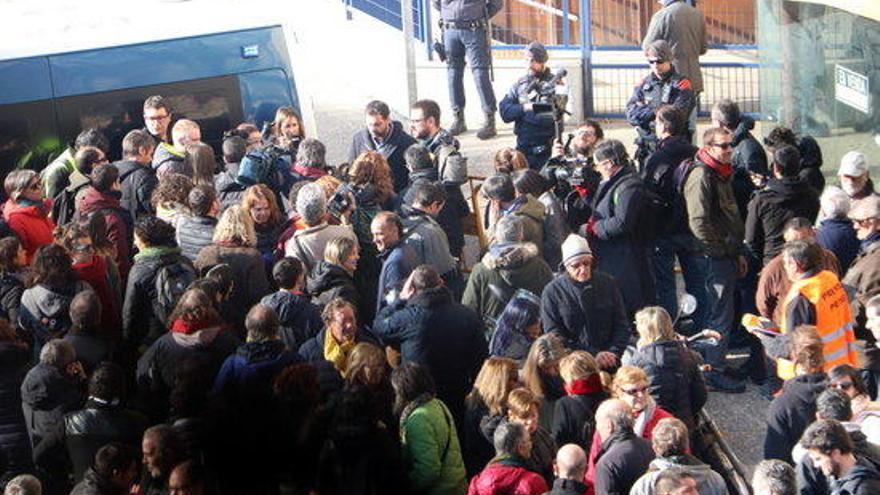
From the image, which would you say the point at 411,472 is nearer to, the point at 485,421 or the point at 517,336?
the point at 485,421

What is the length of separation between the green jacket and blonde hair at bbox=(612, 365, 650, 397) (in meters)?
0.90

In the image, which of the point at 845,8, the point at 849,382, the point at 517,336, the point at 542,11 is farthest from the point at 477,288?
the point at 542,11

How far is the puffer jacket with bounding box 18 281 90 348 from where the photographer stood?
32.3 feet

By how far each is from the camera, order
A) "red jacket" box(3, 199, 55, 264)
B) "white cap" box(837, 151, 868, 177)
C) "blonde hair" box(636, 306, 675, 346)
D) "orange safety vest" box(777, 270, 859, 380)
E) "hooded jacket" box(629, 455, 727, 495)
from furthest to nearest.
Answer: "red jacket" box(3, 199, 55, 264) → "white cap" box(837, 151, 868, 177) → "orange safety vest" box(777, 270, 859, 380) → "blonde hair" box(636, 306, 675, 346) → "hooded jacket" box(629, 455, 727, 495)

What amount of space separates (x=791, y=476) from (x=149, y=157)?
6.08 m

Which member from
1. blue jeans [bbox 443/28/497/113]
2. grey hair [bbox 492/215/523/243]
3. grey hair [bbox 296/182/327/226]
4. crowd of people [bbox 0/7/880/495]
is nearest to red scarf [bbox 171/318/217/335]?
crowd of people [bbox 0/7/880/495]

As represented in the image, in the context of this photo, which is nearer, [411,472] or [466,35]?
[411,472]

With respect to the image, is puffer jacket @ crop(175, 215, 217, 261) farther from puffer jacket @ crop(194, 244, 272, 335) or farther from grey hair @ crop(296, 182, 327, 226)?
grey hair @ crop(296, 182, 327, 226)

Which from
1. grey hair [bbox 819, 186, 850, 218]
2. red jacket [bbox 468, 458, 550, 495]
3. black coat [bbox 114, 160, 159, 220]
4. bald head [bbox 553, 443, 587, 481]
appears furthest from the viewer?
black coat [bbox 114, 160, 159, 220]

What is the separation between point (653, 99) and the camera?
1252 centimetres

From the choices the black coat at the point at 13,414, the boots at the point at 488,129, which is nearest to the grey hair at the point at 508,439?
the black coat at the point at 13,414

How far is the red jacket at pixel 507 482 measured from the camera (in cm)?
773

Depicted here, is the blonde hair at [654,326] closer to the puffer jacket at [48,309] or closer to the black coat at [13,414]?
the puffer jacket at [48,309]

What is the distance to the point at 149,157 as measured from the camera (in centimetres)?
1191
